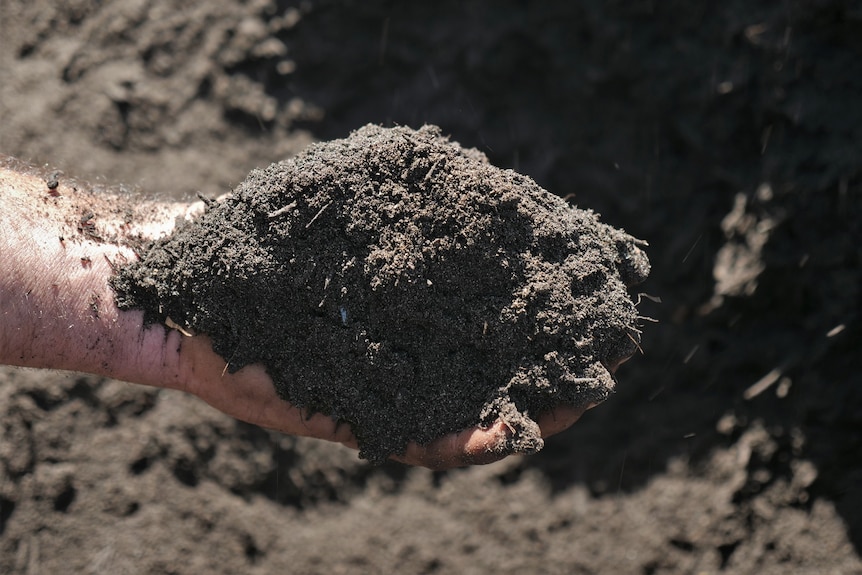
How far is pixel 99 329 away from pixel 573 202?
2.21 meters

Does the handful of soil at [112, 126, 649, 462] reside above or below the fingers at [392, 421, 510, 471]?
above

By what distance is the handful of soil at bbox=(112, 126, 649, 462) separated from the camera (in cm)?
188

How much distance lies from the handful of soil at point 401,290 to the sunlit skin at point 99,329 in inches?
2.7

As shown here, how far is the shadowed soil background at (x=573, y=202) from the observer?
2920mm

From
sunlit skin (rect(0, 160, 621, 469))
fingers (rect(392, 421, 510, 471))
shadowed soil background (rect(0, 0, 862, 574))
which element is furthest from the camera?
shadowed soil background (rect(0, 0, 862, 574))

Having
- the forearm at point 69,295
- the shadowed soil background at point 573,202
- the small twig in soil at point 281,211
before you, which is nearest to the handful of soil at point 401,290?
the small twig in soil at point 281,211

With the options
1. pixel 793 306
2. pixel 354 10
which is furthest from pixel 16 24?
pixel 793 306

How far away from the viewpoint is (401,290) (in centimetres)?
188

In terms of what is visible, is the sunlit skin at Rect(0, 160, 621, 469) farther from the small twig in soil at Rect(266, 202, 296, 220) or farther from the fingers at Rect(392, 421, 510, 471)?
the small twig in soil at Rect(266, 202, 296, 220)

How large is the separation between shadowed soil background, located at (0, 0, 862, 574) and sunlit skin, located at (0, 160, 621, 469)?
0.78 m

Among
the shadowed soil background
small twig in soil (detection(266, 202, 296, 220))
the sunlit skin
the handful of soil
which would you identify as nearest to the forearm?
the sunlit skin

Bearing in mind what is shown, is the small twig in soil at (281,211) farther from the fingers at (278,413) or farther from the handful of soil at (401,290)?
the fingers at (278,413)

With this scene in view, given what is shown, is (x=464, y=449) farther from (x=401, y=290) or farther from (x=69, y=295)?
(x=69, y=295)

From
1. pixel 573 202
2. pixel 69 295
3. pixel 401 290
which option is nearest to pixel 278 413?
pixel 401 290
